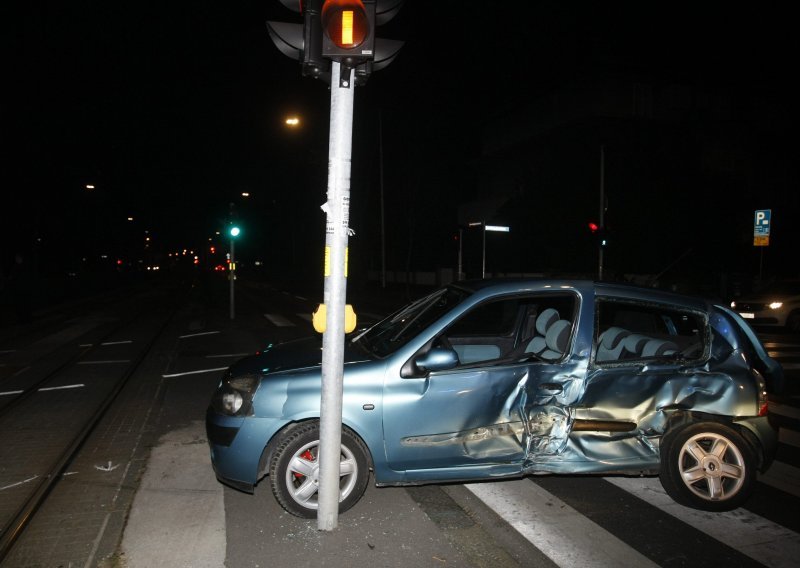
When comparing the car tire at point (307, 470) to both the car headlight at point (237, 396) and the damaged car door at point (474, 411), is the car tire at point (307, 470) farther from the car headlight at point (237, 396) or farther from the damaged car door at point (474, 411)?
the car headlight at point (237, 396)

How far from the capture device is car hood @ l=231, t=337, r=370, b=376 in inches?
180

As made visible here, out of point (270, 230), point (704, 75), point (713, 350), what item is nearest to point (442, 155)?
point (704, 75)

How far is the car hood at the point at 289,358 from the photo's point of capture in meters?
4.57

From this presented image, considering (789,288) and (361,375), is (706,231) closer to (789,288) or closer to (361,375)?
(789,288)

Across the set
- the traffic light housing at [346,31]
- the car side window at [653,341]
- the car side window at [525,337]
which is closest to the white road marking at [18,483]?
the car side window at [525,337]

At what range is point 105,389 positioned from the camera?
881 cm

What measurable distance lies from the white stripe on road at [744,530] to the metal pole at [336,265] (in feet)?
8.76

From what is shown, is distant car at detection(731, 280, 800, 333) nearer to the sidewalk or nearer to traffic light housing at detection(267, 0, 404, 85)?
the sidewalk

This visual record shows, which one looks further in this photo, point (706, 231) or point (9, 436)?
point (706, 231)

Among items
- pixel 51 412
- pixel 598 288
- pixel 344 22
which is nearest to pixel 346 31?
pixel 344 22

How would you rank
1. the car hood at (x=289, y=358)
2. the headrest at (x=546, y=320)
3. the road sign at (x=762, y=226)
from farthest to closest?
the road sign at (x=762, y=226) < the headrest at (x=546, y=320) < the car hood at (x=289, y=358)

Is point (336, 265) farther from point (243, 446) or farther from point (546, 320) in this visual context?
point (546, 320)

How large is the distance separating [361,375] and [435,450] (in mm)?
770

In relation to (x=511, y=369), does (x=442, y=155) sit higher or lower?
higher
